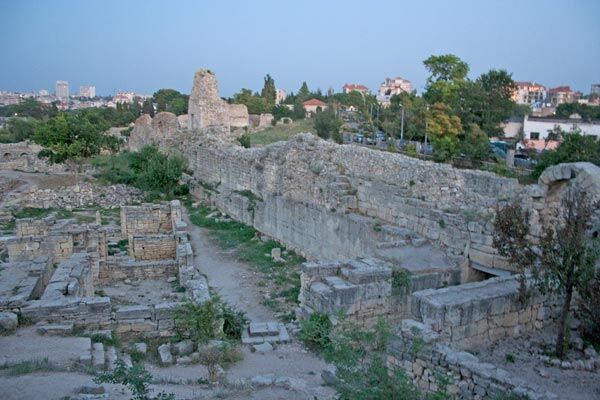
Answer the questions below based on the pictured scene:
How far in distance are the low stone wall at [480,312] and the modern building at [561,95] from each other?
343ft

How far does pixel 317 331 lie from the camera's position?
7438 mm

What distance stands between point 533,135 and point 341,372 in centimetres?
3999

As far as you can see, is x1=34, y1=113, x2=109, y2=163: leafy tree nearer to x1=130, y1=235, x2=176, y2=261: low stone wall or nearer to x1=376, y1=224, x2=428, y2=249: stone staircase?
x1=130, y1=235, x2=176, y2=261: low stone wall

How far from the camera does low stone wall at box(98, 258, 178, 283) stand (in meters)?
11.7

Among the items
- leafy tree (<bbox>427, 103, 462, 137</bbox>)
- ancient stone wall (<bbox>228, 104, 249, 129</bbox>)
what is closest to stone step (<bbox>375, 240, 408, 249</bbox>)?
leafy tree (<bbox>427, 103, 462, 137</bbox>)

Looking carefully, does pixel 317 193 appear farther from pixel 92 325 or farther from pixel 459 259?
pixel 92 325

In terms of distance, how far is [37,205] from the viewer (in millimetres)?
19984

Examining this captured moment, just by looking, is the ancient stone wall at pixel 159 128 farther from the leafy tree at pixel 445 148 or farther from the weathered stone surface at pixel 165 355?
the weathered stone surface at pixel 165 355

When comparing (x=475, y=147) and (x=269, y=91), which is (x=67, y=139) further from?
(x=269, y=91)

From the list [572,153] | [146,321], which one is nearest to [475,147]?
[572,153]

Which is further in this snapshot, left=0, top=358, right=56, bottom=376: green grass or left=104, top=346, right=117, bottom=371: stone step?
left=104, top=346, right=117, bottom=371: stone step

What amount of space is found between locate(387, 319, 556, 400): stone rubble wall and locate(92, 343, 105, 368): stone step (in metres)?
3.45

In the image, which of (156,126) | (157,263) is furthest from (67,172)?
(157,263)

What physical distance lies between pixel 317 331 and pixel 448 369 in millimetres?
2556
